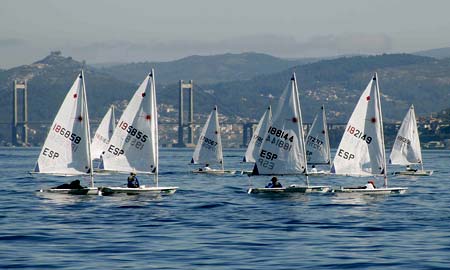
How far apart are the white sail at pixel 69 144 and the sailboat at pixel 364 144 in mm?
11441

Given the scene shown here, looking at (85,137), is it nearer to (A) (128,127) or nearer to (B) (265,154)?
(A) (128,127)

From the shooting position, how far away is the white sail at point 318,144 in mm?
76000

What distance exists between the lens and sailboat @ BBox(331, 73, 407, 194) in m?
50.7

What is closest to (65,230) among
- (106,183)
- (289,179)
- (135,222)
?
(135,222)

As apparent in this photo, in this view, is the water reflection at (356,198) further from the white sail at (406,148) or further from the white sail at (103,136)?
the white sail at (103,136)

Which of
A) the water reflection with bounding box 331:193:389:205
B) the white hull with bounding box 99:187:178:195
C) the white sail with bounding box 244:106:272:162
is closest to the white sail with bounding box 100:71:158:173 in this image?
the white hull with bounding box 99:187:178:195

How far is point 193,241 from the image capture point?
3219 centimetres

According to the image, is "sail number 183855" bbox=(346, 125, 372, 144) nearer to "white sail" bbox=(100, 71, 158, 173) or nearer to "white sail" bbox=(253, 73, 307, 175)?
"white sail" bbox=(253, 73, 307, 175)

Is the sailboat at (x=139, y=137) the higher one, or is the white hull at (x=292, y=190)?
the sailboat at (x=139, y=137)

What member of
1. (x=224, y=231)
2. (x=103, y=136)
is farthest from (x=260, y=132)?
(x=224, y=231)

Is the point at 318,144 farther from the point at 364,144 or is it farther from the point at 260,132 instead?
the point at 364,144

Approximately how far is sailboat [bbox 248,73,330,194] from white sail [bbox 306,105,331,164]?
24458 mm

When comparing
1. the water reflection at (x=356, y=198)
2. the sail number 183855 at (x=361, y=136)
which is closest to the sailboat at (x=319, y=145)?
the sail number 183855 at (x=361, y=136)

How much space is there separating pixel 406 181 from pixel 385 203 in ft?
83.2
